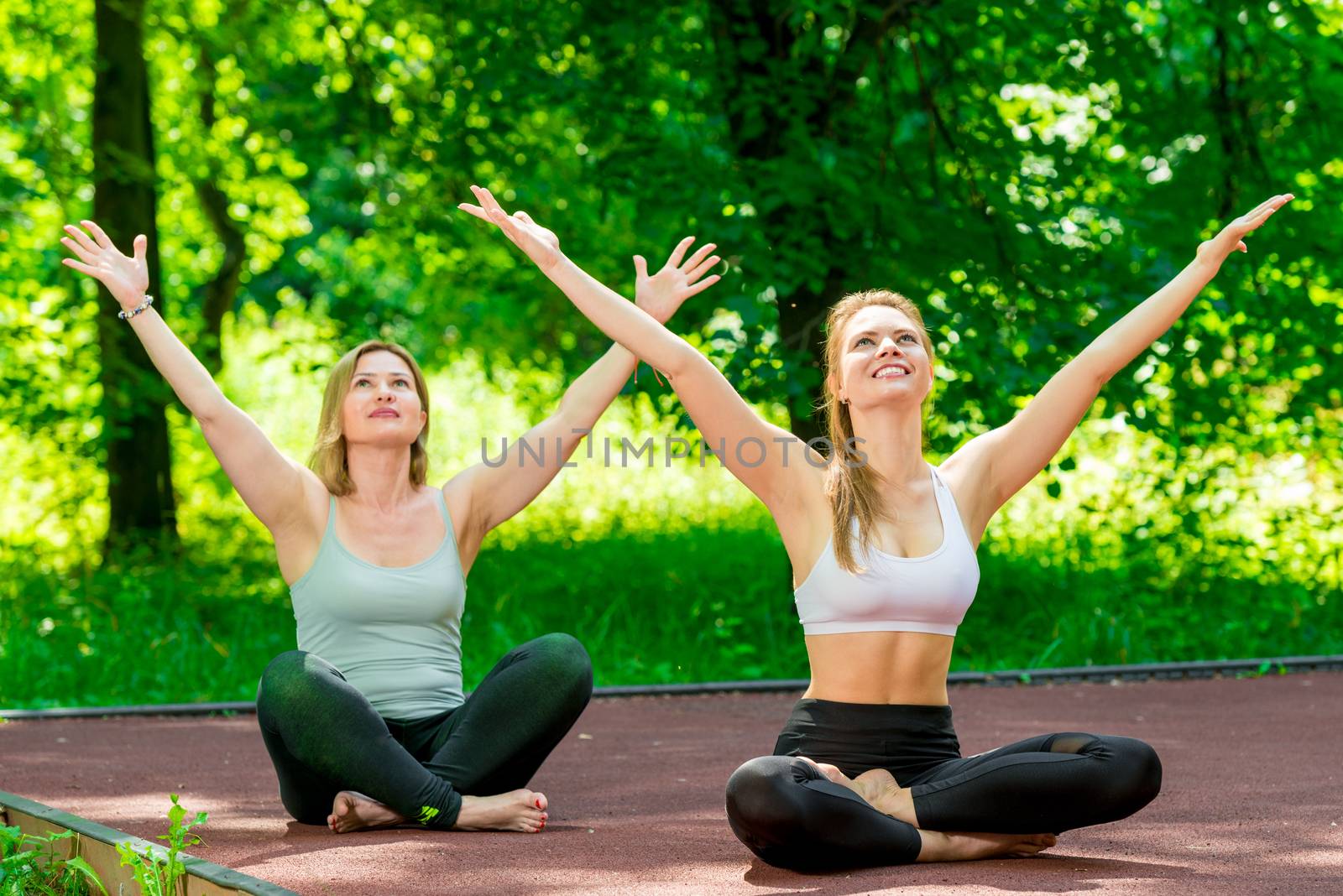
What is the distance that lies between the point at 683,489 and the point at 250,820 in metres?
11.3

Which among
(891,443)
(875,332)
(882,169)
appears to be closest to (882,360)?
(875,332)

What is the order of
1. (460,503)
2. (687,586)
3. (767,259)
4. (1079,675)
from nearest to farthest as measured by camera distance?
(460,503)
(1079,675)
(767,259)
(687,586)

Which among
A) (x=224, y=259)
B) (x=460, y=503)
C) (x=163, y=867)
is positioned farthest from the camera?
(x=224, y=259)

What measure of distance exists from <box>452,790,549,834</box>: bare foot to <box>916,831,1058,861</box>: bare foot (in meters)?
1.16

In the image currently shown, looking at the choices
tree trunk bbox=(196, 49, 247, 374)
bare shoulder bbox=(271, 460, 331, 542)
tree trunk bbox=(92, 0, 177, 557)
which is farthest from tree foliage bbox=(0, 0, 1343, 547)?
bare shoulder bbox=(271, 460, 331, 542)

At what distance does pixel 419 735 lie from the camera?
4.41 meters

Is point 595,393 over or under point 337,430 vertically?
over

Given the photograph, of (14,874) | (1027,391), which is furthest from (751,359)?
(14,874)

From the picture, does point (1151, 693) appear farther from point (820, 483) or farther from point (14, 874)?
point (14, 874)

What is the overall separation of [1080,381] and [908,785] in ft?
3.65

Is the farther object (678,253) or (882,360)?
(678,253)

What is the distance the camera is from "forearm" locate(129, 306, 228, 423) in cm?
418

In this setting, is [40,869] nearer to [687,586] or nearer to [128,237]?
[687,586]

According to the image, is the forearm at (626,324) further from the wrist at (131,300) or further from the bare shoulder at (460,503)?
the wrist at (131,300)
